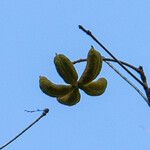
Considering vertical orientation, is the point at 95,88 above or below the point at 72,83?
below

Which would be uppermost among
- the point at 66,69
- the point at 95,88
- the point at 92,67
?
the point at 66,69

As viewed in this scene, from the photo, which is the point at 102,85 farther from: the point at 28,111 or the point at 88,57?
the point at 28,111

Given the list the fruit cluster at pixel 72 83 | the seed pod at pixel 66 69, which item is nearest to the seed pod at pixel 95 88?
the fruit cluster at pixel 72 83

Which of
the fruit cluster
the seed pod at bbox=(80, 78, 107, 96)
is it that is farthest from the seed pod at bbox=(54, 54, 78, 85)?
the seed pod at bbox=(80, 78, 107, 96)

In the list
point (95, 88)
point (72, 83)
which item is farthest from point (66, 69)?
point (95, 88)

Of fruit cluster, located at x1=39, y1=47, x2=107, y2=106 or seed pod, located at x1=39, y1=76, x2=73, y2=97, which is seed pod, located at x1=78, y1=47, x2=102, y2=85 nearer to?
fruit cluster, located at x1=39, y1=47, x2=107, y2=106

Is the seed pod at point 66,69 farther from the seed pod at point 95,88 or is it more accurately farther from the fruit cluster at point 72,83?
the seed pod at point 95,88

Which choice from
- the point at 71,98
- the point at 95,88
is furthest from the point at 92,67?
the point at 71,98

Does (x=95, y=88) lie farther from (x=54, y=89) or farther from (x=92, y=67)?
(x=54, y=89)
